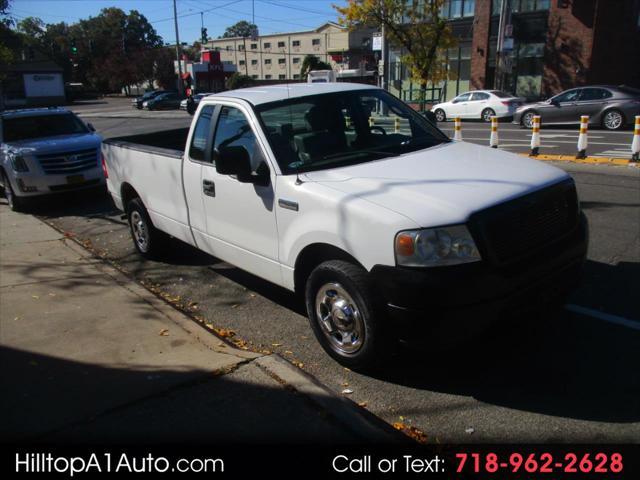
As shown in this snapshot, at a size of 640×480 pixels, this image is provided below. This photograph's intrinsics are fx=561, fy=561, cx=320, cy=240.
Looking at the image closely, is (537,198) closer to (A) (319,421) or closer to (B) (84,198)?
(A) (319,421)

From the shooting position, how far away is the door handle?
4965 mm

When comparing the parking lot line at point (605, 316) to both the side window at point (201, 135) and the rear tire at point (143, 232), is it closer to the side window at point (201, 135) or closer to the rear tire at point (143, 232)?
the side window at point (201, 135)

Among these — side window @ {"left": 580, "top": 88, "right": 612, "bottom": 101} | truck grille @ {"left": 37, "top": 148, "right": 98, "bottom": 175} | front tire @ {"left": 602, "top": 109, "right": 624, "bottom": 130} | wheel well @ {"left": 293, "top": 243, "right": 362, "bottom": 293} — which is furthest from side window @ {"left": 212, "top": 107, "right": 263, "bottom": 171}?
side window @ {"left": 580, "top": 88, "right": 612, "bottom": 101}

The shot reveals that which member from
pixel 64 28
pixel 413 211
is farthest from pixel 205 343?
pixel 64 28

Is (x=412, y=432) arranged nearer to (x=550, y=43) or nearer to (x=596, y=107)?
(x=596, y=107)

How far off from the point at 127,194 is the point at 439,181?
4.62 m

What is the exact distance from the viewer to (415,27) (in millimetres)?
27047

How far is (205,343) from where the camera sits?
449 cm

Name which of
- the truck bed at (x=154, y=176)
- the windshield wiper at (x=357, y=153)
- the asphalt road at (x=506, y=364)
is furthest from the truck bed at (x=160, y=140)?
the windshield wiper at (x=357, y=153)

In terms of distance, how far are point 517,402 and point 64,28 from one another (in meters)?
143

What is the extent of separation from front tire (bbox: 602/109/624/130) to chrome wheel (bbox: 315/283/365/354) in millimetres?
17176

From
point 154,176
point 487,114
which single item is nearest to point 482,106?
point 487,114

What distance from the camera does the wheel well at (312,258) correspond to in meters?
3.79

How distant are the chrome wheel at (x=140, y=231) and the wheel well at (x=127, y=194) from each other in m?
0.22
